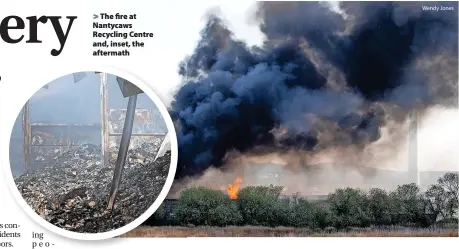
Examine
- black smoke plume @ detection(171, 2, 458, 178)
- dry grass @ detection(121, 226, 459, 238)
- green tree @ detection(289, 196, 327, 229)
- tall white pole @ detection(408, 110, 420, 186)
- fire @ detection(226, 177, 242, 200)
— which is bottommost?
dry grass @ detection(121, 226, 459, 238)

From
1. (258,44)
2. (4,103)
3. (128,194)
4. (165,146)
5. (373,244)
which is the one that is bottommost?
(373,244)

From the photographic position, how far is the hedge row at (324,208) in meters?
2.63

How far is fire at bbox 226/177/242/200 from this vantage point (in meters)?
2.63

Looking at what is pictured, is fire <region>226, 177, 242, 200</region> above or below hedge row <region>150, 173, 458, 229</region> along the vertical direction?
above

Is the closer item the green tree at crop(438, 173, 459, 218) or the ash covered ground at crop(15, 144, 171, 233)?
the ash covered ground at crop(15, 144, 171, 233)

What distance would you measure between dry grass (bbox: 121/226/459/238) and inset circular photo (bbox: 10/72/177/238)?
90 millimetres

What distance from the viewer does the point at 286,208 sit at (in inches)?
104

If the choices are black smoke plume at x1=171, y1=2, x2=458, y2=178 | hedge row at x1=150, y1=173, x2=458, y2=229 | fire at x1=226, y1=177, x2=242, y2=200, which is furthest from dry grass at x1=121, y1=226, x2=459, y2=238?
black smoke plume at x1=171, y1=2, x2=458, y2=178

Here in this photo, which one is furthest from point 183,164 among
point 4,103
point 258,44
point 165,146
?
point 4,103

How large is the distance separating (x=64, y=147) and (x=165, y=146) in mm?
383

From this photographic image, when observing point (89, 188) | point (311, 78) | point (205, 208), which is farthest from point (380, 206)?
point (89, 188)

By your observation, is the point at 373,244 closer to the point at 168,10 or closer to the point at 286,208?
the point at 286,208

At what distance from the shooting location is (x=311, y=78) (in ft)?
8.66

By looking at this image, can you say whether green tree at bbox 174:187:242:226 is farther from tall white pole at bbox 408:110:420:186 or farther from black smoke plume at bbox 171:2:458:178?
tall white pole at bbox 408:110:420:186
